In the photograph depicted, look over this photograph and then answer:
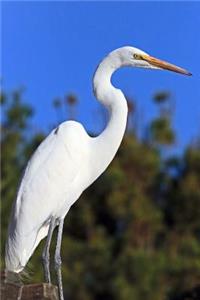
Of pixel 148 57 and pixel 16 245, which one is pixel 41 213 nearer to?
pixel 16 245

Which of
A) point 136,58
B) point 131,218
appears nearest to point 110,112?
point 136,58

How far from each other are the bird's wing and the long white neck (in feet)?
0.20

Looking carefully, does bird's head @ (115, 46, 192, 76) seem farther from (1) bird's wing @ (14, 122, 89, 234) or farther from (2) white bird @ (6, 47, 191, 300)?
(1) bird's wing @ (14, 122, 89, 234)

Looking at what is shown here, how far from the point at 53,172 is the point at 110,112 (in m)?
0.27

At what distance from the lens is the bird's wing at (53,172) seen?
7.41ft

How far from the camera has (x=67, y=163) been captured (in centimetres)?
229

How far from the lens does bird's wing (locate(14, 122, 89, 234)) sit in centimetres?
226

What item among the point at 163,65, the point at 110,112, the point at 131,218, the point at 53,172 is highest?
the point at 163,65

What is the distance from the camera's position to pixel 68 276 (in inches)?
301

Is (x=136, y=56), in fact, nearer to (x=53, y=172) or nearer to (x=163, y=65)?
(x=163, y=65)

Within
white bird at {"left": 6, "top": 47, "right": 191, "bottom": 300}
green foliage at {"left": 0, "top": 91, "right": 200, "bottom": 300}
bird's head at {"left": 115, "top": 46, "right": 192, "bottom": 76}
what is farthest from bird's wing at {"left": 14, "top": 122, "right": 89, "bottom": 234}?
green foliage at {"left": 0, "top": 91, "right": 200, "bottom": 300}

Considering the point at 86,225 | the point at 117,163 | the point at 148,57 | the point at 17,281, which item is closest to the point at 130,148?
the point at 117,163

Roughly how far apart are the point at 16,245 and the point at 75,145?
371 mm

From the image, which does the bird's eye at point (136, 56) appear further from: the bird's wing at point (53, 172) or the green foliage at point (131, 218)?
the green foliage at point (131, 218)
